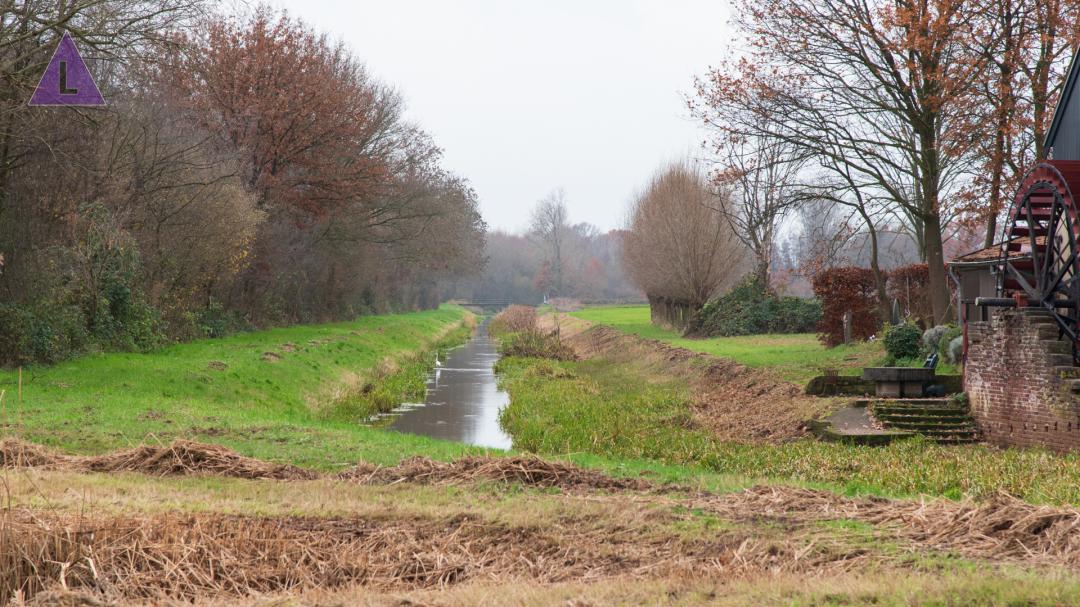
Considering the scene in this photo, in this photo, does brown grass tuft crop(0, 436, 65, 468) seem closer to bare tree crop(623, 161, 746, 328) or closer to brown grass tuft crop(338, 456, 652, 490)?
brown grass tuft crop(338, 456, 652, 490)

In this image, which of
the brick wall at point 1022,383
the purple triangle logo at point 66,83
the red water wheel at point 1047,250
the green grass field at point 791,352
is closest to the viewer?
the brick wall at point 1022,383

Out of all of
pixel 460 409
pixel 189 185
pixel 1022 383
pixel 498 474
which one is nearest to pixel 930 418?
pixel 1022 383

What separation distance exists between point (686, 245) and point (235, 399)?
83.8 feet

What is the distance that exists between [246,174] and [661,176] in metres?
22.6

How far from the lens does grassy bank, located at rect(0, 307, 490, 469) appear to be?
42.3 feet

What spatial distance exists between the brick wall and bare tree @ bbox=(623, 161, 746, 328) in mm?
23057

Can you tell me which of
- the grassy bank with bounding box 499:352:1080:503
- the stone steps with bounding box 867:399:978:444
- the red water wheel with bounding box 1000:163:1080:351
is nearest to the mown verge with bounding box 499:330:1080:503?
→ the grassy bank with bounding box 499:352:1080:503

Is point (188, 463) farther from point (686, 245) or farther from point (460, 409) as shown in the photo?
point (686, 245)

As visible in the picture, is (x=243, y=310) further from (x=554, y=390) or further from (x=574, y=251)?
(x=574, y=251)

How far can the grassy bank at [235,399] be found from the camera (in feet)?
42.3

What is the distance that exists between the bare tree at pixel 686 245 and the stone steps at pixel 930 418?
22.8 meters

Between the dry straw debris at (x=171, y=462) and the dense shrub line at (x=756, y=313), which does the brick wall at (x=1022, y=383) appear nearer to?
the dry straw debris at (x=171, y=462)

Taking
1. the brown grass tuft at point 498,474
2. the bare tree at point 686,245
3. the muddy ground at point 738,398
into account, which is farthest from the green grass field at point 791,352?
the brown grass tuft at point 498,474

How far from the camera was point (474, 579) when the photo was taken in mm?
6582
